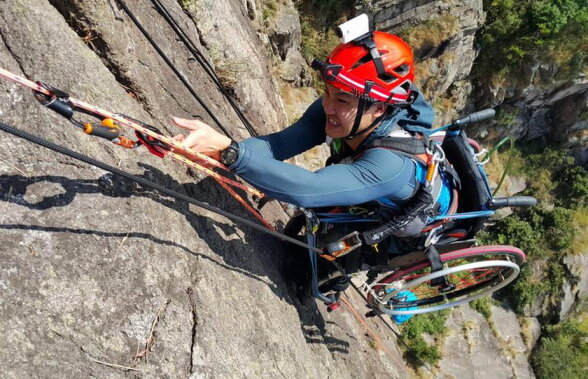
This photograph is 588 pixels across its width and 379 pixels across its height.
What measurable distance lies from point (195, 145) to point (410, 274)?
2.73 m

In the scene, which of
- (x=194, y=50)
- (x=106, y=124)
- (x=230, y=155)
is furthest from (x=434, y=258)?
(x=194, y=50)

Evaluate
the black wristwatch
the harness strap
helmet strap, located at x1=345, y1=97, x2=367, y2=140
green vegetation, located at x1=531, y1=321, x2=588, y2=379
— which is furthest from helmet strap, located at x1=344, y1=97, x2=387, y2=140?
green vegetation, located at x1=531, y1=321, x2=588, y2=379

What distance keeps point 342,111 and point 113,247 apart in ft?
5.78

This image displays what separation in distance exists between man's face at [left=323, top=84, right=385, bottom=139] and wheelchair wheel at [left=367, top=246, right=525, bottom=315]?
68.9 inches

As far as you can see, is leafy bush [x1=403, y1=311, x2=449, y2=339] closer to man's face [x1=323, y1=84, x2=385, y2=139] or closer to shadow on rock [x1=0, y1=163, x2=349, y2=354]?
shadow on rock [x1=0, y1=163, x2=349, y2=354]

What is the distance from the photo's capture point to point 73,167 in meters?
2.77

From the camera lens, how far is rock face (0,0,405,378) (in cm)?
239

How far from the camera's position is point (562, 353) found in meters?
18.7

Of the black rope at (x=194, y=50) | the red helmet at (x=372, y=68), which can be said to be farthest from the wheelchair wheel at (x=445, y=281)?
the black rope at (x=194, y=50)

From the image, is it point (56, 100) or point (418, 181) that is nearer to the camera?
point (56, 100)

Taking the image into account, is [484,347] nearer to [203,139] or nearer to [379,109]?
[379,109]

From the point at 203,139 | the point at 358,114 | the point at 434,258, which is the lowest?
the point at 434,258

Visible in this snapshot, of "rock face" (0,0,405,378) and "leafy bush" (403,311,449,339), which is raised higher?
"rock face" (0,0,405,378)

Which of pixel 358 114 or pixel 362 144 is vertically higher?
pixel 358 114
